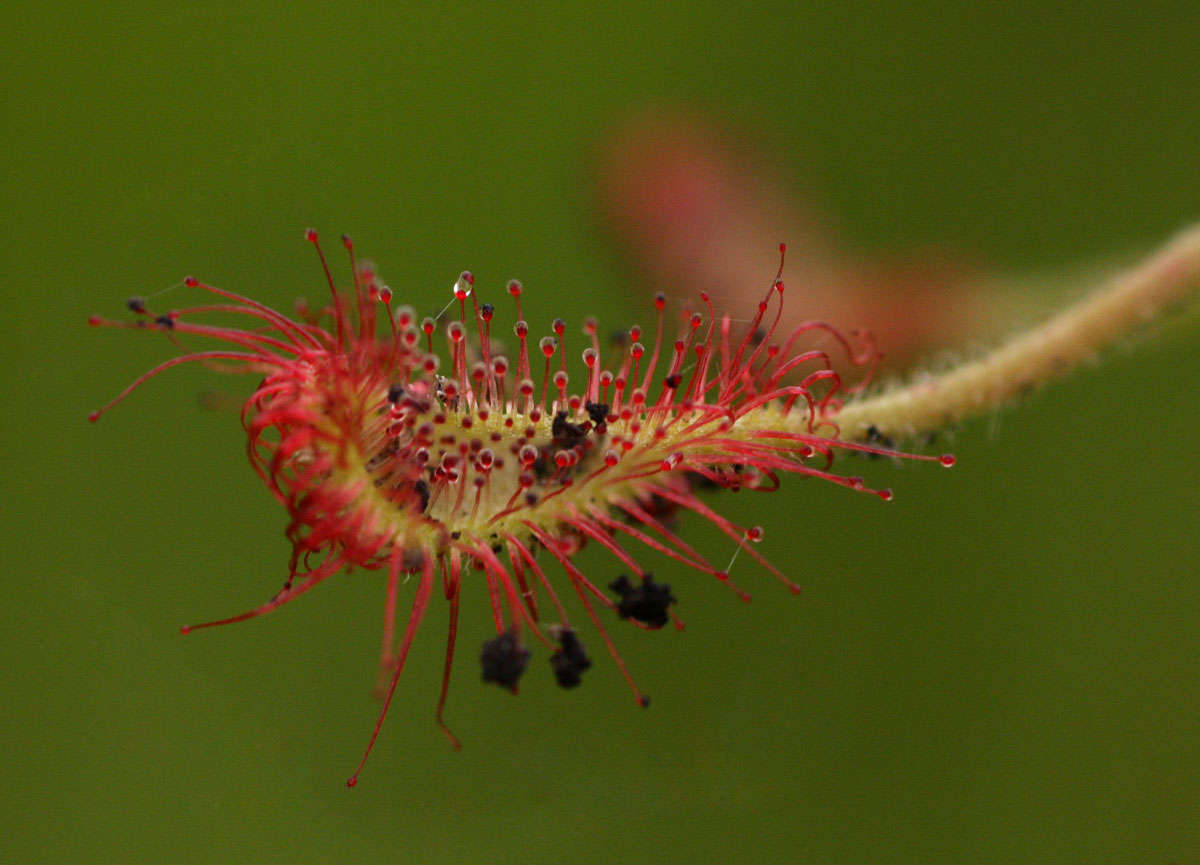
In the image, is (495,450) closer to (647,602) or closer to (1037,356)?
(647,602)

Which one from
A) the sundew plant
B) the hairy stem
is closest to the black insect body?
the sundew plant

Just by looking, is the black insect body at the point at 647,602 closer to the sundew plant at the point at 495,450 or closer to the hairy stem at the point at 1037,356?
the sundew plant at the point at 495,450

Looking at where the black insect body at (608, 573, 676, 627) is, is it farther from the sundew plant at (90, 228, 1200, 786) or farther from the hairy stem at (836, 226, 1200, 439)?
the hairy stem at (836, 226, 1200, 439)

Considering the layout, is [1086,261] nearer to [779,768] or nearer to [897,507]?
[897,507]

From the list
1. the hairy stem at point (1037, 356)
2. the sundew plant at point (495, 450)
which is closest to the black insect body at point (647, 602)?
the sundew plant at point (495, 450)

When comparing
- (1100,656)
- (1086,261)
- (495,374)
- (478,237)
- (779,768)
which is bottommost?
(779,768)

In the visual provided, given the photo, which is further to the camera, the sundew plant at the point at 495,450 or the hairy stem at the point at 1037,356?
the hairy stem at the point at 1037,356

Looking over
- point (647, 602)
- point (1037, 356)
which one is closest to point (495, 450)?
point (647, 602)

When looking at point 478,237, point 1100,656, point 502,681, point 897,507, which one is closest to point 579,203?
point 478,237
